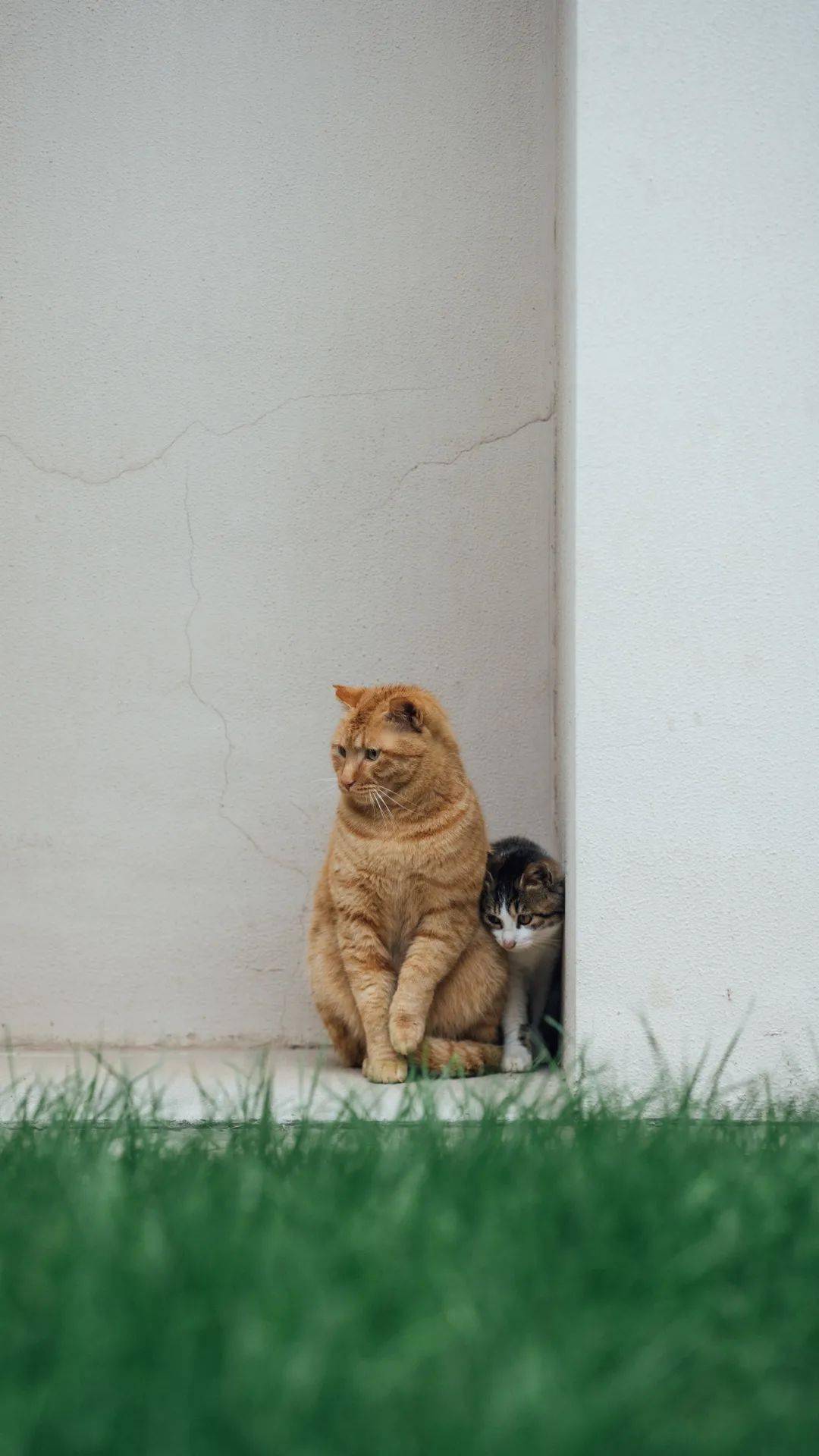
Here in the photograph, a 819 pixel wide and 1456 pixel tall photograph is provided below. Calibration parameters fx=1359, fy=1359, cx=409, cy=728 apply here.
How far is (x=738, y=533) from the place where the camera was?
2.19 m

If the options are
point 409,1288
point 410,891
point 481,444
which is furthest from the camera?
point 481,444

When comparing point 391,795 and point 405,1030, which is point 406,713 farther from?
point 405,1030

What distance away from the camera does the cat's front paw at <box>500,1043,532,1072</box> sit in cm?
245

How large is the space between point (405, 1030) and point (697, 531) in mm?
982

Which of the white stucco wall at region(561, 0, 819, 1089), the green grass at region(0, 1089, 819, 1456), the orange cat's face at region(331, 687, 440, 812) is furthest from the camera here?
the orange cat's face at region(331, 687, 440, 812)

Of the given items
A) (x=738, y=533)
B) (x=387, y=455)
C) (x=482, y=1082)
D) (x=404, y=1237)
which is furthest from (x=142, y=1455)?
(x=387, y=455)

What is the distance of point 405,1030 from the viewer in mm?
2365

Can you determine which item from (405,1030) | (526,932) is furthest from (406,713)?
(405,1030)

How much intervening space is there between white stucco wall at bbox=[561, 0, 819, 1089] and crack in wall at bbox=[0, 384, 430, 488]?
92 centimetres

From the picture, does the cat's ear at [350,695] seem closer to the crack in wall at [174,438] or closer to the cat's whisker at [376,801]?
the cat's whisker at [376,801]

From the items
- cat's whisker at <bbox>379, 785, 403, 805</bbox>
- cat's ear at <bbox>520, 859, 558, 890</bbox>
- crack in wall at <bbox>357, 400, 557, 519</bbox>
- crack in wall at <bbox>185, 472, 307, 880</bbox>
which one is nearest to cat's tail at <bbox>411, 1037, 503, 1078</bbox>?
cat's ear at <bbox>520, 859, 558, 890</bbox>

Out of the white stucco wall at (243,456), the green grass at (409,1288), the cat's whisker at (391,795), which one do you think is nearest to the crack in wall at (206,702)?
the white stucco wall at (243,456)

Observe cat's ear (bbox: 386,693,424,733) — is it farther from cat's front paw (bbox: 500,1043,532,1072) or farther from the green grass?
the green grass

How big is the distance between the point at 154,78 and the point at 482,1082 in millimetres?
2293
